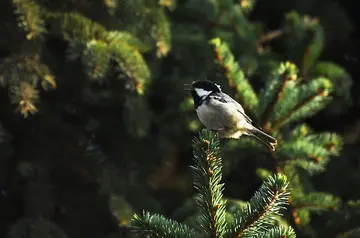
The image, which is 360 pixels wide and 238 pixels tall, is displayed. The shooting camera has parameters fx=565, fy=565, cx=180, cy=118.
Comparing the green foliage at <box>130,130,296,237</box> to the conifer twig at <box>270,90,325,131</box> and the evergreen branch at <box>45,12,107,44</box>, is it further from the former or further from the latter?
the evergreen branch at <box>45,12,107,44</box>

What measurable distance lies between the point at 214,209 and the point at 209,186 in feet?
0.27

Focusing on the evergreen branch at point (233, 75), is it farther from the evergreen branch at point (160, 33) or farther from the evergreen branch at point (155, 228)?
the evergreen branch at point (155, 228)

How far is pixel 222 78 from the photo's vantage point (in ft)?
10.3

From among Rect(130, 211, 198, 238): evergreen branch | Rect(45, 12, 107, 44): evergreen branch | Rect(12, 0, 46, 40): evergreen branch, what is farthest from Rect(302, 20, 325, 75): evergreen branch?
Rect(130, 211, 198, 238): evergreen branch

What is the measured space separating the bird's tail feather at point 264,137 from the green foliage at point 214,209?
767 millimetres

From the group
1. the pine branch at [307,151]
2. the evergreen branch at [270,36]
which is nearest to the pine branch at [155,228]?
the pine branch at [307,151]

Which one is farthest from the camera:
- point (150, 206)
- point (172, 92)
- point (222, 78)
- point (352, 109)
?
point (352, 109)

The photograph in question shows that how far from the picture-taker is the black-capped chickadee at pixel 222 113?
9.34ft

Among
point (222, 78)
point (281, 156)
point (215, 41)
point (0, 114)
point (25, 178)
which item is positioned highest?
point (215, 41)

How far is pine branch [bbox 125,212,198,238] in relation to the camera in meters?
1.95

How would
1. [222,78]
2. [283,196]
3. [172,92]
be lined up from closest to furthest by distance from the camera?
[283,196], [222,78], [172,92]

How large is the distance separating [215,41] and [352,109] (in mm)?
1985

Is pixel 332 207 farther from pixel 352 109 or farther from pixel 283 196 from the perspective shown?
pixel 352 109

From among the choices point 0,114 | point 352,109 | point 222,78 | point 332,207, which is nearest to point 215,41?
point 222,78
